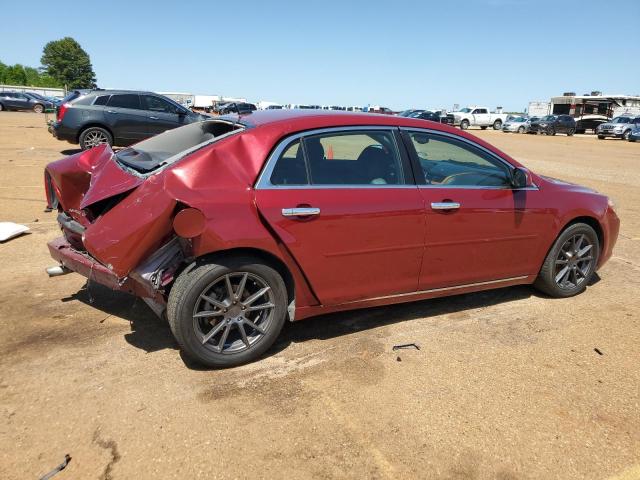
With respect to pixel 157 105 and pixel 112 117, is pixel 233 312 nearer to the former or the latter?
pixel 112 117

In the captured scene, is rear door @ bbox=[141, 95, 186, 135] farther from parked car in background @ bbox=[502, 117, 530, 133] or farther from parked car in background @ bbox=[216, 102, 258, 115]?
parked car in background @ bbox=[502, 117, 530, 133]

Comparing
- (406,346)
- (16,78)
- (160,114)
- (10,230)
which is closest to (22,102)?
(160,114)

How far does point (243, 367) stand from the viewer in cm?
328

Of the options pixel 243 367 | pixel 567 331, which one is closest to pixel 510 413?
pixel 567 331

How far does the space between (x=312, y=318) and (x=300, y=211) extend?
121 centimetres

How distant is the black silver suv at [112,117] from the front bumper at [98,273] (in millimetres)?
8814

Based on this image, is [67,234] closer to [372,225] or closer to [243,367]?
[243,367]

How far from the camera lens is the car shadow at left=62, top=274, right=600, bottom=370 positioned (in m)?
3.58

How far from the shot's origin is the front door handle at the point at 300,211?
3.15 m

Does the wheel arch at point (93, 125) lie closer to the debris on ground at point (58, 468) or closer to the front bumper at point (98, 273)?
the front bumper at point (98, 273)

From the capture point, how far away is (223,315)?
315 cm

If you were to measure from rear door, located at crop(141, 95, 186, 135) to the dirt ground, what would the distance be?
9.11 m

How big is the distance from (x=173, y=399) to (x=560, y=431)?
2.16 metres

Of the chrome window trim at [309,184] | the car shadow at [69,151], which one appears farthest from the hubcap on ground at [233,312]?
the car shadow at [69,151]
